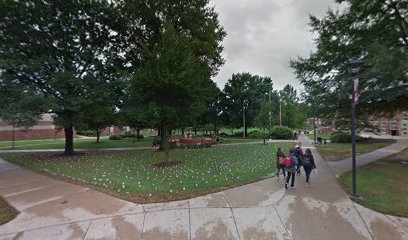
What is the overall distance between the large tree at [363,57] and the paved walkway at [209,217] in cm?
566

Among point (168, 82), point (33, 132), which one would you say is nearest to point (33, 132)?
point (33, 132)

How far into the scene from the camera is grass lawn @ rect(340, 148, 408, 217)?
5.67 metres

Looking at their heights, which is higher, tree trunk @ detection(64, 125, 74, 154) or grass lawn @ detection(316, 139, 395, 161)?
tree trunk @ detection(64, 125, 74, 154)

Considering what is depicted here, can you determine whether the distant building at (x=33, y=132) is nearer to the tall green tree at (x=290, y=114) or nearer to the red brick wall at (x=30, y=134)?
the red brick wall at (x=30, y=134)

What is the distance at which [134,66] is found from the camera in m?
18.9

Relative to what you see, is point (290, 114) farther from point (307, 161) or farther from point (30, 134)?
point (30, 134)

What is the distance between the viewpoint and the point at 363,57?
10.5 metres

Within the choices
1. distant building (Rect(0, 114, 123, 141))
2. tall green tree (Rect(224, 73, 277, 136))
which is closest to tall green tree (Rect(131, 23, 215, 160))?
tall green tree (Rect(224, 73, 277, 136))

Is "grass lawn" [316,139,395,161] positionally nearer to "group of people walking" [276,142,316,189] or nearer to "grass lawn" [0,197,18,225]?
"group of people walking" [276,142,316,189]

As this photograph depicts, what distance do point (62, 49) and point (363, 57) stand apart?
19.9 metres

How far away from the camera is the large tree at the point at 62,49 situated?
44.4 feet

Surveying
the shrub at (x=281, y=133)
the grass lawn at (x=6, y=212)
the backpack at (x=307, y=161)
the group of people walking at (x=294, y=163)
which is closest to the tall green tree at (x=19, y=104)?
the grass lawn at (x=6, y=212)

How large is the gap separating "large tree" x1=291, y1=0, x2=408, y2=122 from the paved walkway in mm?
5657

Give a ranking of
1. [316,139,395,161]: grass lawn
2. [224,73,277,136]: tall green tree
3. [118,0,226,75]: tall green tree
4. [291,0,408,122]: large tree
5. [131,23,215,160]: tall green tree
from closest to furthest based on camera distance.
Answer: [291,0,408,122]: large tree
[131,23,215,160]: tall green tree
[316,139,395,161]: grass lawn
[118,0,226,75]: tall green tree
[224,73,277,136]: tall green tree
